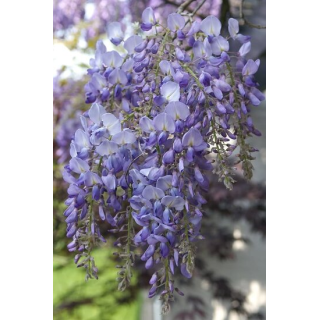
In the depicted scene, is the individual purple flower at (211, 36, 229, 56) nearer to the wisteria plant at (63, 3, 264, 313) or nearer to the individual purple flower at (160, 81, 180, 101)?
the wisteria plant at (63, 3, 264, 313)

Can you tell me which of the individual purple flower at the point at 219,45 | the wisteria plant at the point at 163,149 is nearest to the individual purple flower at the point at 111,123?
the wisteria plant at the point at 163,149

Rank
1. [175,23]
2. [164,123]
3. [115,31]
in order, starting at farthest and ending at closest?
1. [115,31]
2. [175,23]
3. [164,123]

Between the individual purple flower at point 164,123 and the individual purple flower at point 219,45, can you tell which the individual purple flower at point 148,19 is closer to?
the individual purple flower at point 219,45

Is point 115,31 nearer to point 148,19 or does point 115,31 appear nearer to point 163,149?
point 148,19

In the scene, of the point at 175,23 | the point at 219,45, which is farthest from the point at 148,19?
the point at 219,45

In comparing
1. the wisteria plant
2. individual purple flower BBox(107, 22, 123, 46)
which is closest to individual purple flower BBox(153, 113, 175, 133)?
the wisteria plant

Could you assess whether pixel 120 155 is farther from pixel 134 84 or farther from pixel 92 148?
pixel 134 84

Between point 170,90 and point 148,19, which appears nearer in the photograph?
point 170,90
